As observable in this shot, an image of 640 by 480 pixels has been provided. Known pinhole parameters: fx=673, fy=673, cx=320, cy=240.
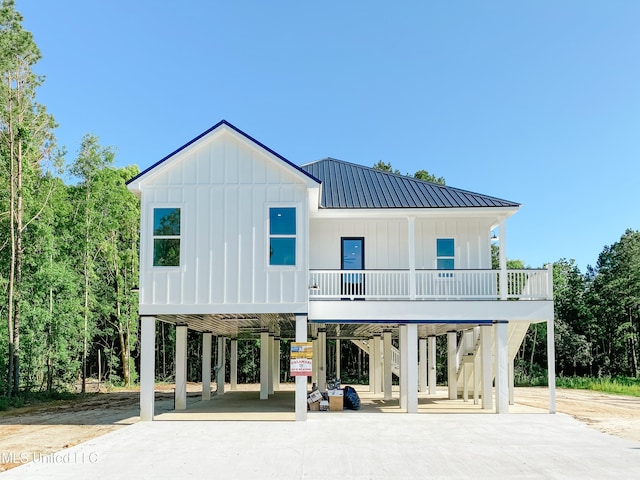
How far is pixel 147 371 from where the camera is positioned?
55.8ft

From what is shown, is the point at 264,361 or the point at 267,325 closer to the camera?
the point at 267,325

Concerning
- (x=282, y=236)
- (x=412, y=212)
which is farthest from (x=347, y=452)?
(x=412, y=212)

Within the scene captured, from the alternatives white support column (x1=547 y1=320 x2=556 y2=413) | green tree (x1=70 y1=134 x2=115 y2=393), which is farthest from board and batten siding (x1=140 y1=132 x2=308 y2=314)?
green tree (x1=70 y1=134 x2=115 y2=393)

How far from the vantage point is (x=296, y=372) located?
661 inches

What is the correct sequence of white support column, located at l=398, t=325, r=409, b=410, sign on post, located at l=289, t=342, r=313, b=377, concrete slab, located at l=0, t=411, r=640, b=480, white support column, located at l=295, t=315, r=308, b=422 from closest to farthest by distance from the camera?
1. concrete slab, located at l=0, t=411, r=640, b=480
2. white support column, located at l=295, t=315, r=308, b=422
3. sign on post, located at l=289, t=342, r=313, b=377
4. white support column, located at l=398, t=325, r=409, b=410

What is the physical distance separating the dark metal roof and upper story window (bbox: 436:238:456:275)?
156cm

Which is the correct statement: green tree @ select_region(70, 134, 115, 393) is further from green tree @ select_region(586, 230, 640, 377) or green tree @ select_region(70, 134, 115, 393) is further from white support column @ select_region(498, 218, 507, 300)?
green tree @ select_region(586, 230, 640, 377)

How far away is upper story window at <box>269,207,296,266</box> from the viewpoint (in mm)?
17109

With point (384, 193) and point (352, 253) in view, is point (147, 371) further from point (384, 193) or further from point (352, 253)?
point (384, 193)

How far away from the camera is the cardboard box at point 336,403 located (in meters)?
19.6

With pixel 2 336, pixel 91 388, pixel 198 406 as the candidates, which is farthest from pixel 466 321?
pixel 91 388

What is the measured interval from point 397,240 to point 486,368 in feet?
15.3

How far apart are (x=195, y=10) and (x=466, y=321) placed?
15141 millimetres

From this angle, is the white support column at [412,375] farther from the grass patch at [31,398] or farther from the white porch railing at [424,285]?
the grass patch at [31,398]
